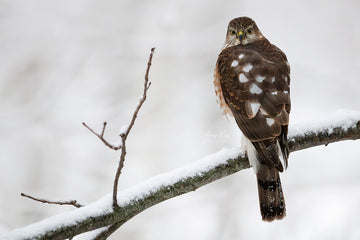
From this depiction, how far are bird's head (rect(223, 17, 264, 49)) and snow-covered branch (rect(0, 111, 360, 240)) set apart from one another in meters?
1.15

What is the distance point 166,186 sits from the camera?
2682 mm

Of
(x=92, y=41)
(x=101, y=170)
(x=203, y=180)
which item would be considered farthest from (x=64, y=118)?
(x=203, y=180)

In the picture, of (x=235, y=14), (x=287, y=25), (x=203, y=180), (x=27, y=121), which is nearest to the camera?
(x=203, y=180)

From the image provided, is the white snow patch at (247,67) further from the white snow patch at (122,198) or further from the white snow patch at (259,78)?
the white snow patch at (122,198)

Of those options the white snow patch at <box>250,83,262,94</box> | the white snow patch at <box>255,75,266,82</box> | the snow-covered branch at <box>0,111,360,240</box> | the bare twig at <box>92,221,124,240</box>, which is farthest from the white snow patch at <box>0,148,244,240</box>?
the white snow patch at <box>255,75,266,82</box>

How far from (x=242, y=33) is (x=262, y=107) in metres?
1.13

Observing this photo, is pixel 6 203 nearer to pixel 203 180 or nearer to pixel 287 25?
pixel 203 180

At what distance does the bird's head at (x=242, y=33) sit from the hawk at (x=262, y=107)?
41 centimetres

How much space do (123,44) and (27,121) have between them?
2176 millimetres

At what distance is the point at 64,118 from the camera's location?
685 centimetres

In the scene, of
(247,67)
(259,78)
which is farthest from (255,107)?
(247,67)

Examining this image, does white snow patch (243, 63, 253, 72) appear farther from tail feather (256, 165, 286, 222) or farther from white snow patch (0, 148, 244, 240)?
tail feather (256, 165, 286, 222)

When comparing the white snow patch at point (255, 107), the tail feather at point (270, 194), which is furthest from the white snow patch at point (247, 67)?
the tail feather at point (270, 194)

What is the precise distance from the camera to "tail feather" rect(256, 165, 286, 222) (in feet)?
Result: 10.5
